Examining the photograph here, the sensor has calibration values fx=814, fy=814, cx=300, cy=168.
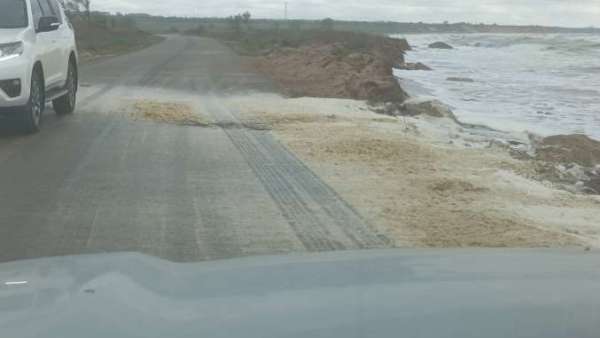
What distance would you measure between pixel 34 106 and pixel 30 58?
2.21 feet

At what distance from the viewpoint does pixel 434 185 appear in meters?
8.34

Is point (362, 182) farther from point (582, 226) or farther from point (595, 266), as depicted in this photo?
point (595, 266)

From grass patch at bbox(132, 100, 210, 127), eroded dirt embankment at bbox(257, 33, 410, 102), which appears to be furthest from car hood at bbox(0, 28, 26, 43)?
eroded dirt embankment at bbox(257, 33, 410, 102)

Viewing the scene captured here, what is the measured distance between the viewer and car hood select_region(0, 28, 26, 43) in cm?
1002

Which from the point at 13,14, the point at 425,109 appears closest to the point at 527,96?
the point at 425,109

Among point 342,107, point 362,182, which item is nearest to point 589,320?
point 362,182

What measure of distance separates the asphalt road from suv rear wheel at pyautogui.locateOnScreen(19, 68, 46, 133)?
17cm

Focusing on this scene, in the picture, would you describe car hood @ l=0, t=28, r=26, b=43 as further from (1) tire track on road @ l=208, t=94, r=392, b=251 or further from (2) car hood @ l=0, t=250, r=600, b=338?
(2) car hood @ l=0, t=250, r=600, b=338

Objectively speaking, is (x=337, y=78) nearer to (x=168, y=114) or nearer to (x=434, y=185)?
(x=168, y=114)

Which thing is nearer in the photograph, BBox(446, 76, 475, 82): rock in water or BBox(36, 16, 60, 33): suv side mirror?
BBox(36, 16, 60, 33): suv side mirror

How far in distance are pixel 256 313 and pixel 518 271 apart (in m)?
1.11

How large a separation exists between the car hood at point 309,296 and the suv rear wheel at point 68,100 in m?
9.67

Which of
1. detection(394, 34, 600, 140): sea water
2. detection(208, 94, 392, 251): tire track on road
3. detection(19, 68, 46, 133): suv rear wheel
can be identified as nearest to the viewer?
detection(208, 94, 392, 251): tire track on road

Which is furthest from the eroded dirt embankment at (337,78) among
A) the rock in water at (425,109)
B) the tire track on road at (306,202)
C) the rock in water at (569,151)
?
the tire track on road at (306,202)
